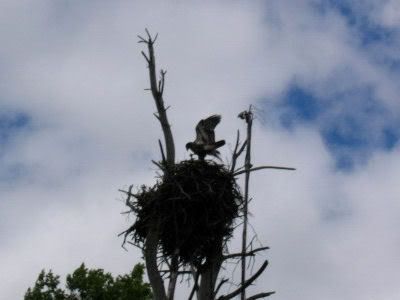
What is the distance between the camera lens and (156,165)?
22.8 feet

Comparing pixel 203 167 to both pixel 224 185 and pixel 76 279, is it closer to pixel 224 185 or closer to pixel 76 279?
pixel 224 185

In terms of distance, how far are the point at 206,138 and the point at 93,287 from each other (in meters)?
8.90

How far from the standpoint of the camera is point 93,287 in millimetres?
15461

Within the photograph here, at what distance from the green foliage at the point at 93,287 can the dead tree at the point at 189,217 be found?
8.60 m

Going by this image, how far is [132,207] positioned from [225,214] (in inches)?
30.7

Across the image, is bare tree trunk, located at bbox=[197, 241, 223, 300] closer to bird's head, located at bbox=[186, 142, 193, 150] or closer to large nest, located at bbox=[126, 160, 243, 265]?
large nest, located at bbox=[126, 160, 243, 265]

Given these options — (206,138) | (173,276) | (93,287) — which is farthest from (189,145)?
(93,287)

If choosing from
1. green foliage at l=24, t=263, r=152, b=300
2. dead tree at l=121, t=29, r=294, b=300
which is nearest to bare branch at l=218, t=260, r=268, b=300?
dead tree at l=121, t=29, r=294, b=300

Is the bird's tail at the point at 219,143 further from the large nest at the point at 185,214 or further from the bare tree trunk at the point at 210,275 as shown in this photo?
the bare tree trunk at the point at 210,275

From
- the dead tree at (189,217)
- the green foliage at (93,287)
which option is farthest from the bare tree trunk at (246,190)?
the green foliage at (93,287)

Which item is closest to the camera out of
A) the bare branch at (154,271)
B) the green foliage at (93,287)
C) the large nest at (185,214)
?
the bare branch at (154,271)

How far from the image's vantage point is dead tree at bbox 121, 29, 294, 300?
638 centimetres

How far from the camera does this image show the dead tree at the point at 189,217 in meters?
6.38

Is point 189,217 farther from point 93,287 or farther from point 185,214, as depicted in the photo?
point 93,287
